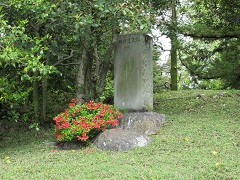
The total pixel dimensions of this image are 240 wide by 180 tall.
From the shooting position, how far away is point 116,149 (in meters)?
5.69

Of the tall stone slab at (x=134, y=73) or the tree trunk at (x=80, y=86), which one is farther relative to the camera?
the tree trunk at (x=80, y=86)

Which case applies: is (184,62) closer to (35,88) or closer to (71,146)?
(35,88)

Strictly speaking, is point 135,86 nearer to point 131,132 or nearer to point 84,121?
point 131,132

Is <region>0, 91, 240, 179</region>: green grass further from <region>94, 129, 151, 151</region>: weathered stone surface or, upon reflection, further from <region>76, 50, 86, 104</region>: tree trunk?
<region>76, 50, 86, 104</region>: tree trunk

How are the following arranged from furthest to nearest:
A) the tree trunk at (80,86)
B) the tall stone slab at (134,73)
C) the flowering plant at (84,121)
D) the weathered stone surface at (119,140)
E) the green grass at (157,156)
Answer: the tree trunk at (80,86)
the tall stone slab at (134,73)
the flowering plant at (84,121)
the weathered stone surface at (119,140)
the green grass at (157,156)

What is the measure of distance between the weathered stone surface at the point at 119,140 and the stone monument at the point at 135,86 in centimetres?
6

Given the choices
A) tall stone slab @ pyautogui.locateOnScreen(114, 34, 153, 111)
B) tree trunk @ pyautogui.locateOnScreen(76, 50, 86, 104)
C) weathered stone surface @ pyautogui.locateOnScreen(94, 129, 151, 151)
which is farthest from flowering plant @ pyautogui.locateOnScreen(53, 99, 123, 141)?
tree trunk @ pyautogui.locateOnScreen(76, 50, 86, 104)

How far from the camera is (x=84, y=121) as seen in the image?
6.02 meters

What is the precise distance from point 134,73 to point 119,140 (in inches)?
72.6

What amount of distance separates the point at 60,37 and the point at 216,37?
6316mm

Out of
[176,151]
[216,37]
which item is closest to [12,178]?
[176,151]

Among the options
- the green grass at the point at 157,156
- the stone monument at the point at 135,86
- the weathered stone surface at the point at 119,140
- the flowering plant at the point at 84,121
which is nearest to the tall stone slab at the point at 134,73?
the stone monument at the point at 135,86

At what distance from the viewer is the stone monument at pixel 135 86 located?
21.8 feet

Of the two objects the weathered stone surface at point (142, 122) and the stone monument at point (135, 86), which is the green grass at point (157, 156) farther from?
the stone monument at point (135, 86)
